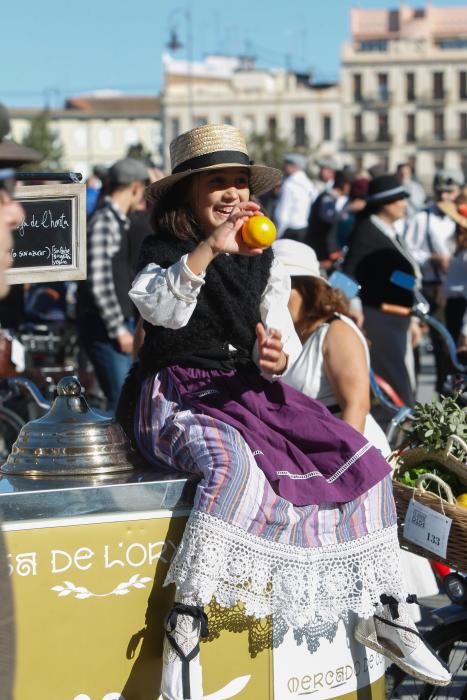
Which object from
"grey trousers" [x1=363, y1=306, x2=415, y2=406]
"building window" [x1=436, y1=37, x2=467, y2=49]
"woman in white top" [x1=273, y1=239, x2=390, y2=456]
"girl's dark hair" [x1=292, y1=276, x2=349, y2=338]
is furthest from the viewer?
"building window" [x1=436, y1=37, x2=467, y2=49]

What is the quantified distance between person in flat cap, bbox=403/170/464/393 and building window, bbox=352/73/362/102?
104504 millimetres

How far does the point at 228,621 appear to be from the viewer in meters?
3.67

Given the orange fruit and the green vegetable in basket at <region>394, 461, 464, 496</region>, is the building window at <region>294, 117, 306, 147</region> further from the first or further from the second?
the orange fruit

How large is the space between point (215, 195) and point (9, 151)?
6.95ft

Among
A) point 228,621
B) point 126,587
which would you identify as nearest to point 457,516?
point 228,621

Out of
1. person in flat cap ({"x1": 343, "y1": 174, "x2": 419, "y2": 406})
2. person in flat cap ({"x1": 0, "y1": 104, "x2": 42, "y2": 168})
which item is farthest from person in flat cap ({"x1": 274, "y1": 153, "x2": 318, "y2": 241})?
person in flat cap ({"x1": 0, "y1": 104, "x2": 42, "y2": 168})

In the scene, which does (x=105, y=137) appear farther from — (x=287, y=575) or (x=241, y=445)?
(x=287, y=575)

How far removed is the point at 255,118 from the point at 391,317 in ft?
341

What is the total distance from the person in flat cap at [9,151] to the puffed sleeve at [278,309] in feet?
6.18

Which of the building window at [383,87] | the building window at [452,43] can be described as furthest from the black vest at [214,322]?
the building window at [452,43]

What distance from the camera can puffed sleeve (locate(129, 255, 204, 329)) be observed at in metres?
3.72

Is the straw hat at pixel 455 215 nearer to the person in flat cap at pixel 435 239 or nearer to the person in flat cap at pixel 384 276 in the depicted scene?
the person in flat cap at pixel 384 276

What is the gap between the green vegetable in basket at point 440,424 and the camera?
4.29 meters

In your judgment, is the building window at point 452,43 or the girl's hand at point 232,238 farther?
the building window at point 452,43
